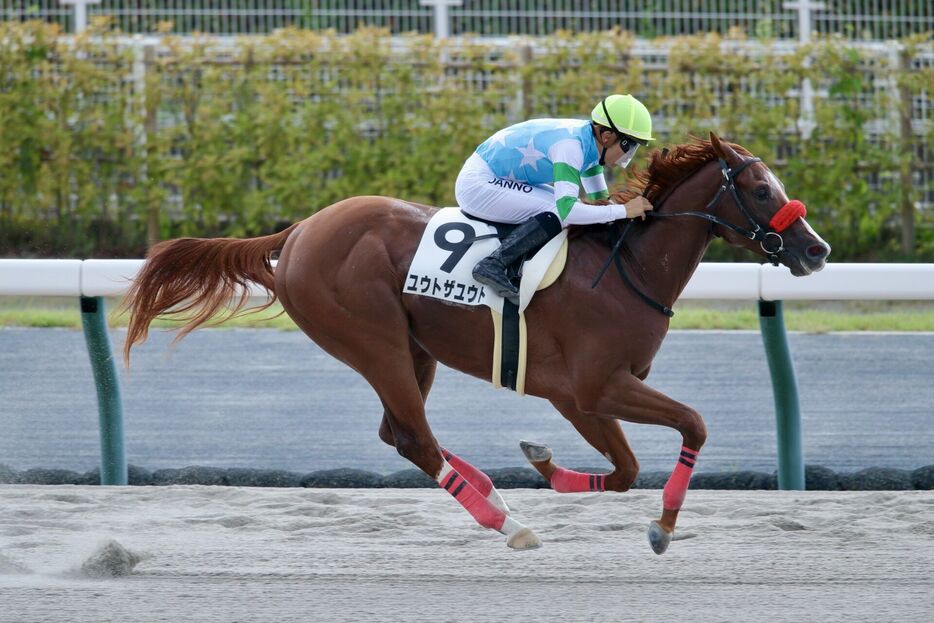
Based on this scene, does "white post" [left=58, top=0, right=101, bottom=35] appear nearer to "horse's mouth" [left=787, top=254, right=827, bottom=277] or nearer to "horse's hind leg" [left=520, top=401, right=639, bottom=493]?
"horse's hind leg" [left=520, top=401, right=639, bottom=493]

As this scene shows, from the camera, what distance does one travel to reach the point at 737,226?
4.62 m

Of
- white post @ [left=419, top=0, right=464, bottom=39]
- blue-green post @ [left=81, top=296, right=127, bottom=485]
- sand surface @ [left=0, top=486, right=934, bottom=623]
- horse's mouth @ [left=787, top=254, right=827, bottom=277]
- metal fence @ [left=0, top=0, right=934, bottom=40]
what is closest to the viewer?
sand surface @ [left=0, top=486, right=934, bottom=623]

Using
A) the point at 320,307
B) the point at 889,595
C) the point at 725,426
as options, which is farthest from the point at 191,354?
the point at 889,595

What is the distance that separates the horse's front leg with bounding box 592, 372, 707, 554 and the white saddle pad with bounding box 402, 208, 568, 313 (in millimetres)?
453

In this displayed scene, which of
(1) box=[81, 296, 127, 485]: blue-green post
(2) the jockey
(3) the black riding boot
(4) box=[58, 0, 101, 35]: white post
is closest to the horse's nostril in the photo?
(2) the jockey

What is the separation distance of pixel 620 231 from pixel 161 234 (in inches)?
302

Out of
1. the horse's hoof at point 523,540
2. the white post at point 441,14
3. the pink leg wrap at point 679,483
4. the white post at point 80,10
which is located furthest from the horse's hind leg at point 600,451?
the white post at point 80,10

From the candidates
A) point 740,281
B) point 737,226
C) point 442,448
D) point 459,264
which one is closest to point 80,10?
point 740,281

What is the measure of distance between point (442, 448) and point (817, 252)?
159cm

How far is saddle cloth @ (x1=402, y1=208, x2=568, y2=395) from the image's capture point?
466 centimetres

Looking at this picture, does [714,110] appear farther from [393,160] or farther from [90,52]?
[90,52]

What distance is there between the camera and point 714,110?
11961 mm

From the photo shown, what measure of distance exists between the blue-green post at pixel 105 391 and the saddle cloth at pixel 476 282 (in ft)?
5.36

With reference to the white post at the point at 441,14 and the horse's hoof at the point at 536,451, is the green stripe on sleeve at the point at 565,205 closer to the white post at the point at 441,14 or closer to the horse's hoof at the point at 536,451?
the horse's hoof at the point at 536,451
